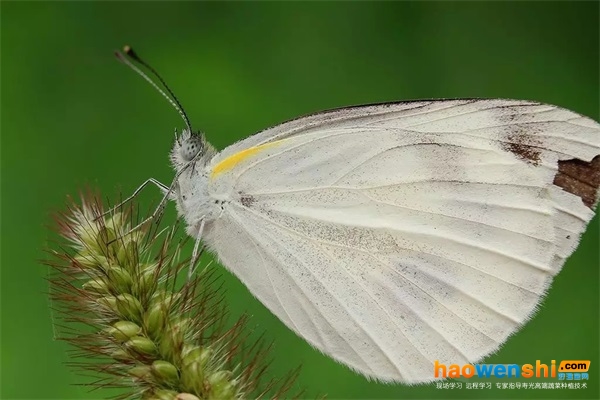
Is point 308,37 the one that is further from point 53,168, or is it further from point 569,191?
point 569,191

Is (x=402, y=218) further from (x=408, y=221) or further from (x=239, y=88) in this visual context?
(x=239, y=88)

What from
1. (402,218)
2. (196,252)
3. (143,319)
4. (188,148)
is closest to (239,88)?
(188,148)

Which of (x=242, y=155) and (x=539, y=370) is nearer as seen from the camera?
(x=242, y=155)

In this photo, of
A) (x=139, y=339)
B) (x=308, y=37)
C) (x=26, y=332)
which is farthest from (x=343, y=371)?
(x=308, y=37)

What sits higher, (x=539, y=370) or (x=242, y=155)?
(x=242, y=155)

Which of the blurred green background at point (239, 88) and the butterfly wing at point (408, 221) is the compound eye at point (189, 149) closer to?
the butterfly wing at point (408, 221)

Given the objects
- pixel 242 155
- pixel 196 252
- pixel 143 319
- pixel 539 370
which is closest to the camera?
pixel 143 319
